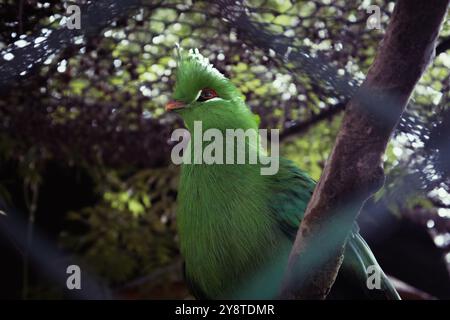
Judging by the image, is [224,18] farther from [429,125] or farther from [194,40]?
[429,125]

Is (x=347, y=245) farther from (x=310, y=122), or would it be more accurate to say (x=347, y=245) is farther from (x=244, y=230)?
(x=310, y=122)

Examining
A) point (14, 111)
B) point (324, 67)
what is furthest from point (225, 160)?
point (14, 111)

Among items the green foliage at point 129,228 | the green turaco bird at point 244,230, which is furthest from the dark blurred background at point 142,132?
the green turaco bird at point 244,230

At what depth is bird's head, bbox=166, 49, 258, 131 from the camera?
2572mm

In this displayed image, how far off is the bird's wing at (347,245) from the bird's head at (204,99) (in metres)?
0.32

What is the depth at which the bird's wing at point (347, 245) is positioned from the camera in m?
2.33

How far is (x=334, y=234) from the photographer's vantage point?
5.84 ft

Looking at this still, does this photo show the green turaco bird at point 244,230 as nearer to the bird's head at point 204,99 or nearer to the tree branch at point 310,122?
the bird's head at point 204,99

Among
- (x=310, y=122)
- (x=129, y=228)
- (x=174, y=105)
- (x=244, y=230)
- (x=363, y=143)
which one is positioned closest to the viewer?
(x=363, y=143)

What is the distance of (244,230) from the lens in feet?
7.47

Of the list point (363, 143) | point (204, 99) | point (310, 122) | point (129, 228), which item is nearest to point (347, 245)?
point (363, 143)

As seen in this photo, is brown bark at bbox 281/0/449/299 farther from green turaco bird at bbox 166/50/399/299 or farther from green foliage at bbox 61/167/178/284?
green foliage at bbox 61/167/178/284

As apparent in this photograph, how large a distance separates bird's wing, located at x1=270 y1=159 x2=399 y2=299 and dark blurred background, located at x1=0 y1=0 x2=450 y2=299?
56 cm

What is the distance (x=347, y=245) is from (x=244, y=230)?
0.42m
